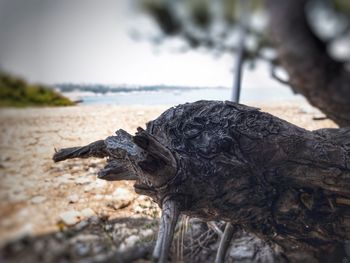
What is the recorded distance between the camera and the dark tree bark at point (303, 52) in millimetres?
770

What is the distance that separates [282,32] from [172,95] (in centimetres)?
48

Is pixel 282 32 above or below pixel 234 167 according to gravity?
above

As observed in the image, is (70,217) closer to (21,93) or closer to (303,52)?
(21,93)

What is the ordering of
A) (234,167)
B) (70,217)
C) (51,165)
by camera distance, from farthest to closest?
(234,167) < (51,165) < (70,217)

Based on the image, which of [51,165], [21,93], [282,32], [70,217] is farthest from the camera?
[51,165]

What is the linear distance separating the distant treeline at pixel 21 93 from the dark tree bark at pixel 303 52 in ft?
1.67

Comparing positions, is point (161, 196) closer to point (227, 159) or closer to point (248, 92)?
point (227, 159)

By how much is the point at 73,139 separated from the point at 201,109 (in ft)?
1.45

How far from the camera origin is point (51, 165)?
3.84 feet

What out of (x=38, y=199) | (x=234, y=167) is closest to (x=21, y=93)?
(x=38, y=199)

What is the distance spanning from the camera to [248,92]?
50.3 inches

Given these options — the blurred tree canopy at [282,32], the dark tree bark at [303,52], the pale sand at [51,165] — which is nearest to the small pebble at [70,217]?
the pale sand at [51,165]

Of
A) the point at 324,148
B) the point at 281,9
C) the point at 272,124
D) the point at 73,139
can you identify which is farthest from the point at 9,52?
the point at 324,148

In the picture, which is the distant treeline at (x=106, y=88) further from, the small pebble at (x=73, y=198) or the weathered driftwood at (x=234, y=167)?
the small pebble at (x=73, y=198)
